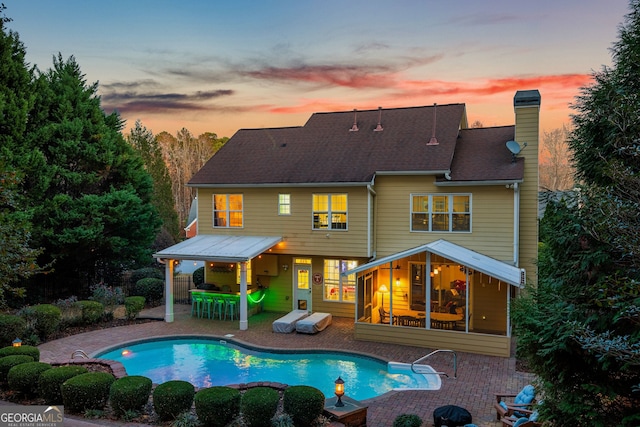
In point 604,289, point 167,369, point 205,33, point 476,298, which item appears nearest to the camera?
point 604,289

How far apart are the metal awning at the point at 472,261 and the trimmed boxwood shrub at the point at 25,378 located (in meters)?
8.84

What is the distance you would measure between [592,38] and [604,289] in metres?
13.0

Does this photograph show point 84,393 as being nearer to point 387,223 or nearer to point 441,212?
point 387,223

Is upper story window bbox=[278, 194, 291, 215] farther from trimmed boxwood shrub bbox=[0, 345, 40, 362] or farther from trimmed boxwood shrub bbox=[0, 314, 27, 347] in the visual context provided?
trimmed boxwood shrub bbox=[0, 345, 40, 362]

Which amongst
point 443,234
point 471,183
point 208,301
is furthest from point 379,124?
point 208,301

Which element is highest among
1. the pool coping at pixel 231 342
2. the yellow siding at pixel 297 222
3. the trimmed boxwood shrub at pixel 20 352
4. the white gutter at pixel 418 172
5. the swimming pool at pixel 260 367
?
the white gutter at pixel 418 172

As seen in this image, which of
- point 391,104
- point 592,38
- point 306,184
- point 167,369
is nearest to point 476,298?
point 306,184

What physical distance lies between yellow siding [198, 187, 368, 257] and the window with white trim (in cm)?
89

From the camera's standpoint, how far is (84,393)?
8141 millimetres

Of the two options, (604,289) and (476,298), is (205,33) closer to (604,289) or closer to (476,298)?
(476,298)

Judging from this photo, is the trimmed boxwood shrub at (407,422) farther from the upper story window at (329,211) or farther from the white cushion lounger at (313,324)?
the upper story window at (329,211)

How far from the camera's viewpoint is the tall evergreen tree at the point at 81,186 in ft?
62.2

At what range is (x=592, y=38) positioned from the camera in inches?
543

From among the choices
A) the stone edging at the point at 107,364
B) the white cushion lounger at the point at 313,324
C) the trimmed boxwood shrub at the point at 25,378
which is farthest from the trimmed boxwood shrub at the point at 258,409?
the white cushion lounger at the point at 313,324
